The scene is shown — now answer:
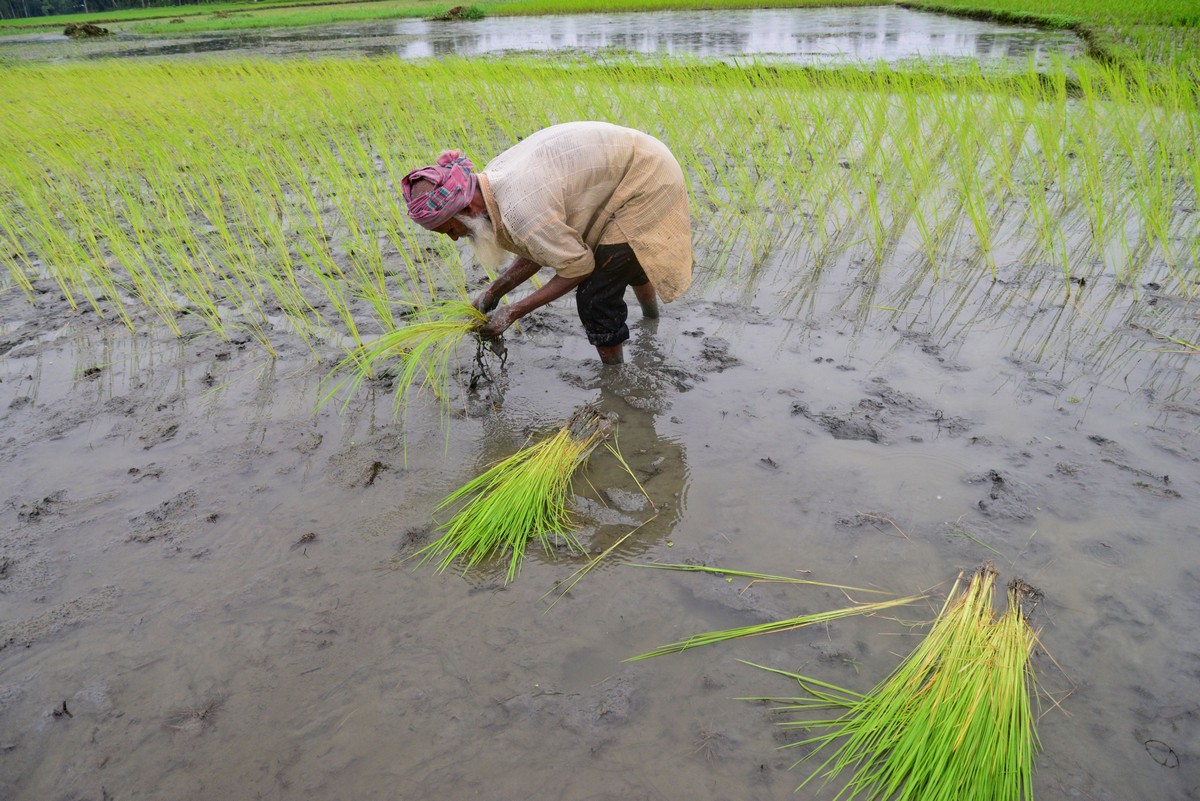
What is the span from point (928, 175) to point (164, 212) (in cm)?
458

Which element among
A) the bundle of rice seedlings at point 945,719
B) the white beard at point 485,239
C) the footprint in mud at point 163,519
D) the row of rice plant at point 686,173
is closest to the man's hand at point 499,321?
the white beard at point 485,239

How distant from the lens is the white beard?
206cm

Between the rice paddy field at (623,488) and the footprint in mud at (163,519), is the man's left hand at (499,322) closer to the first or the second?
the rice paddy field at (623,488)

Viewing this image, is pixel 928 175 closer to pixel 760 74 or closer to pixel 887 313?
pixel 887 313

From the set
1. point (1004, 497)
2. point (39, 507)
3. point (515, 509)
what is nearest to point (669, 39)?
point (1004, 497)

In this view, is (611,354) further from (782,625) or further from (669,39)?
(669,39)

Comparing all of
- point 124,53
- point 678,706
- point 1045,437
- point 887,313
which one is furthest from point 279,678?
point 124,53

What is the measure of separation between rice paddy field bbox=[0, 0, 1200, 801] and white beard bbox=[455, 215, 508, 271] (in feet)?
1.32

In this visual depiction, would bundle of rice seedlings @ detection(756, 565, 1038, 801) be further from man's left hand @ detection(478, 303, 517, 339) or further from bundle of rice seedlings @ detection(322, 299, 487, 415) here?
bundle of rice seedlings @ detection(322, 299, 487, 415)

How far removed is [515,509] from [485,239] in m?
0.83

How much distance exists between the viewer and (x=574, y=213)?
2.17 meters

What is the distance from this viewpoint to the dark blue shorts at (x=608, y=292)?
232cm

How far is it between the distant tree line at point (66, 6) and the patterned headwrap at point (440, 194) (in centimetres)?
3626

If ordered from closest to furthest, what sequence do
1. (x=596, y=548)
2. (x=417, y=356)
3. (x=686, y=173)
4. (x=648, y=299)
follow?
(x=596, y=548), (x=417, y=356), (x=648, y=299), (x=686, y=173)
